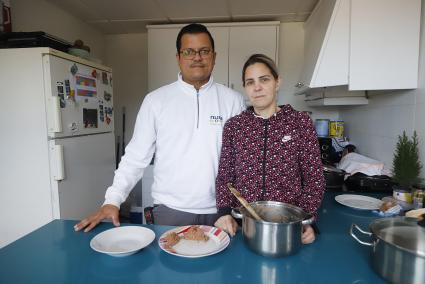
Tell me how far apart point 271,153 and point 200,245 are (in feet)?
1.39

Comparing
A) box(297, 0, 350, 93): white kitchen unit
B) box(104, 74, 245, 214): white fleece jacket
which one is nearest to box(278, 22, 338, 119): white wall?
box(297, 0, 350, 93): white kitchen unit

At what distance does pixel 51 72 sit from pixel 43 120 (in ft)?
0.93

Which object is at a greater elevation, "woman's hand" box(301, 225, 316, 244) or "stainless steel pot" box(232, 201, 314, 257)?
"stainless steel pot" box(232, 201, 314, 257)

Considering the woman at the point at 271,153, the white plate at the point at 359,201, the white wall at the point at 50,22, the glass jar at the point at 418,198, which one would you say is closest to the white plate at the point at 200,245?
the woman at the point at 271,153

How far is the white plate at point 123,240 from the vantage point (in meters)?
0.79

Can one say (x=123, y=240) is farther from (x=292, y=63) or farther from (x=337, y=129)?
(x=292, y=63)

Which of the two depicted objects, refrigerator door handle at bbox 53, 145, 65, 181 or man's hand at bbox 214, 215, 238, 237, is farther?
refrigerator door handle at bbox 53, 145, 65, 181

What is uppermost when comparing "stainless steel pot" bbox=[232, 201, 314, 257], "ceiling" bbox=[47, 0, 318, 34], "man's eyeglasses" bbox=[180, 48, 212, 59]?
"ceiling" bbox=[47, 0, 318, 34]

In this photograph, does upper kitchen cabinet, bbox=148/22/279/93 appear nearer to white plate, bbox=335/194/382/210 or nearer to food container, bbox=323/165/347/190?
food container, bbox=323/165/347/190

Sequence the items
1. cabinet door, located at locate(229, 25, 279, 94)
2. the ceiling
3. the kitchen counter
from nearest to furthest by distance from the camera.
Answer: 1. the kitchen counter
2. the ceiling
3. cabinet door, located at locate(229, 25, 279, 94)

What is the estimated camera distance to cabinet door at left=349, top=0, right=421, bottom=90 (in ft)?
4.73

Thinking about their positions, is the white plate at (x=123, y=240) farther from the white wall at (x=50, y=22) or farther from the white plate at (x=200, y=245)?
the white wall at (x=50, y=22)

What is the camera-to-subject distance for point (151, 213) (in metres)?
1.28

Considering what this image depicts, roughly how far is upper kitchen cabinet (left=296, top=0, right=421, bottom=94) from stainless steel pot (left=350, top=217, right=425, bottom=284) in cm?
97
